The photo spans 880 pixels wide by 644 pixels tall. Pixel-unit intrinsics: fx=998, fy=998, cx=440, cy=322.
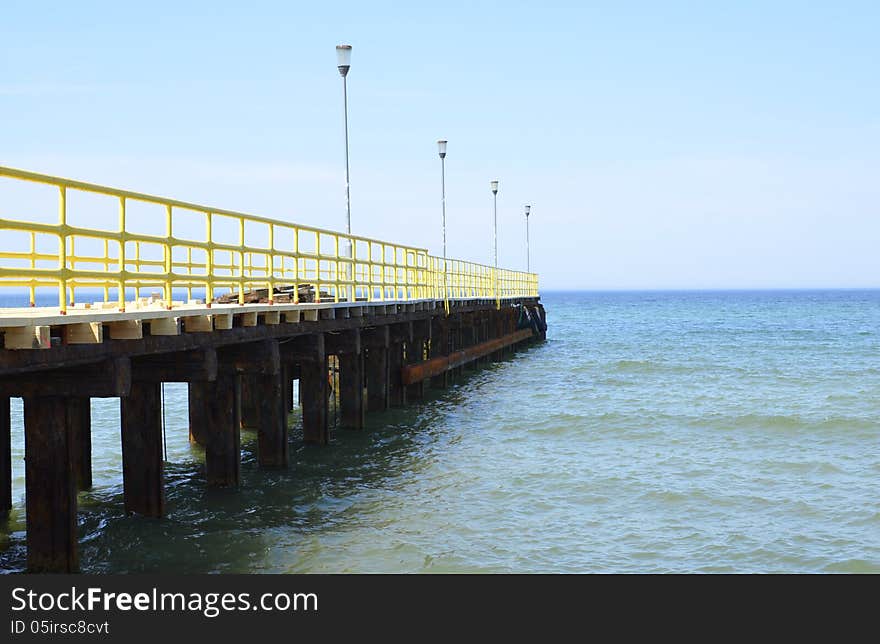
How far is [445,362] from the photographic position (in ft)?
97.0

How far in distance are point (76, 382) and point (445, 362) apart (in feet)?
64.5

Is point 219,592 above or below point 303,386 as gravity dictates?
below

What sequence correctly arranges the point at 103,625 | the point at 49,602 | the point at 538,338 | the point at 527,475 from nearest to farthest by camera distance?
the point at 103,625
the point at 49,602
the point at 527,475
the point at 538,338

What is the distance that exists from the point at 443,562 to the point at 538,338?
4801cm

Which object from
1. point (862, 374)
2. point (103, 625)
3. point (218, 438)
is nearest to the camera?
point (103, 625)

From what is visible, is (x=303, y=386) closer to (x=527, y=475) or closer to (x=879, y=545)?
(x=527, y=475)

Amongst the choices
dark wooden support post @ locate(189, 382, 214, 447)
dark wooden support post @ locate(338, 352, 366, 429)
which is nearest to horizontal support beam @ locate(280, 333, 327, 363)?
dark wooden support post @ locate(189, 382, 214, 447)

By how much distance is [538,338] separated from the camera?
195 ft

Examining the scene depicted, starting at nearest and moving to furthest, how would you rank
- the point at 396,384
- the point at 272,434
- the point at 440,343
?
the point at 272,434 < the point at 396,384 < the point at 440,343

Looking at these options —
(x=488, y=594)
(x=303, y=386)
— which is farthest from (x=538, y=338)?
(x=488, y=594)

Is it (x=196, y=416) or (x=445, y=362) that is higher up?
(x=445, y=362)

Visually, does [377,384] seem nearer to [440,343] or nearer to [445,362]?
[445,362]

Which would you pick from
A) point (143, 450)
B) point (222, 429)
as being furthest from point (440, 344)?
point (143, 450)

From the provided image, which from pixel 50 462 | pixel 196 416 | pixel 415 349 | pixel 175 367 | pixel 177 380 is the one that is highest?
pixel 175 367
